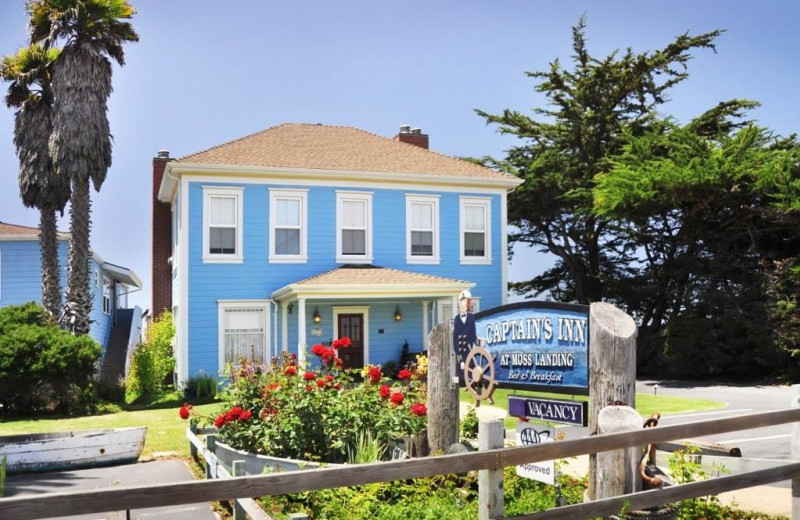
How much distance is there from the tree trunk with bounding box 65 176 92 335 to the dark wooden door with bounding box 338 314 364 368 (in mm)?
7277

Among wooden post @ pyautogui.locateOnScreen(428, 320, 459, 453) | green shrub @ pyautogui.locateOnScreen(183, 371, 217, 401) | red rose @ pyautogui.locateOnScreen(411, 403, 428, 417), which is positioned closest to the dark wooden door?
→ green shrub @ pyautogui.locateOnScreen(183, 371, 217, 401)

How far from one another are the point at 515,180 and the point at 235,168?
930 centimetres

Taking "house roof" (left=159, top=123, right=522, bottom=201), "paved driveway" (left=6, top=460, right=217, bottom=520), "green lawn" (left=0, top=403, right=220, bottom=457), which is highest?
"house roof" (left=159, top=123, right=522, bottom=201)

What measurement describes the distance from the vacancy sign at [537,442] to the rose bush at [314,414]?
1.74 m

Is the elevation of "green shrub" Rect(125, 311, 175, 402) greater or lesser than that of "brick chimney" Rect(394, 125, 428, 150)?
lesser

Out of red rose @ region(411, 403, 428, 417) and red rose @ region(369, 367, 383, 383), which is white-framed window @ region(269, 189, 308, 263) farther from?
red rose @ region(411, 403, 428, 417)

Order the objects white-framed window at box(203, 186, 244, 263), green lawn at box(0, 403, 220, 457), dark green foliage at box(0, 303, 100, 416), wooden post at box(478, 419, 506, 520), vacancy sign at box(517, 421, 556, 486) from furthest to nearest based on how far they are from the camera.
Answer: white-framed window at box(203, 186, 244, 263)
dark green foliage at box(0, 303, 100, 416)
green lawn at box(0, 403, 220, 457)
vacancy sign at box(517, 421, 556, 486)
wooden post at box(478, 419, 506, 520)

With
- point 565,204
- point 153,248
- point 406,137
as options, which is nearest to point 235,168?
point 153,248

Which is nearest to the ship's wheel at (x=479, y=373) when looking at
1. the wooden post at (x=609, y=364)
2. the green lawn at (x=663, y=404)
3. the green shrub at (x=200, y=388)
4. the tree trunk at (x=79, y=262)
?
the wooden post at (x=609, y=364)

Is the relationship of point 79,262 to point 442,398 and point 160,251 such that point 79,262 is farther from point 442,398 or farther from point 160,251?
point 442,398

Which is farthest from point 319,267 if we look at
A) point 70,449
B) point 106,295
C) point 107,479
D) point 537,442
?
point 106,295

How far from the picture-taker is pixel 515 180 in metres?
24.9

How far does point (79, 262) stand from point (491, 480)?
1884cm

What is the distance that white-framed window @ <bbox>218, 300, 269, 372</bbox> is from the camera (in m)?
21.6
